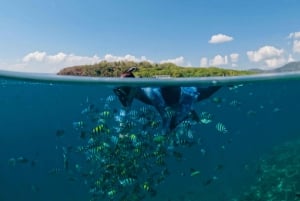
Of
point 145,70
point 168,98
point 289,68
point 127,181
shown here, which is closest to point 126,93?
point 168,98

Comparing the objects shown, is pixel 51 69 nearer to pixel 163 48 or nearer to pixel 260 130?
pixel 163 48

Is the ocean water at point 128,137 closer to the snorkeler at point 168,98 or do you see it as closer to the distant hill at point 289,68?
the snorkeler at point 168,98

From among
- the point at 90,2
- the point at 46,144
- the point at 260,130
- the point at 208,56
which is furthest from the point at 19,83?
the point at 260,130

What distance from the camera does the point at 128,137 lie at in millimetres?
9023

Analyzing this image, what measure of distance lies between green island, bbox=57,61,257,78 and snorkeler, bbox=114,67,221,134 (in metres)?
0.31

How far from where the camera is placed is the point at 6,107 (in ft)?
92.4

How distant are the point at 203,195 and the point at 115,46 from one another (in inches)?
400

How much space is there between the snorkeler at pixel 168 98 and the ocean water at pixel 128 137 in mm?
774

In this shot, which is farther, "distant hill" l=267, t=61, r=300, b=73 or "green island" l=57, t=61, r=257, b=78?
"distant hill" l=267, t=61, r=300, b=73

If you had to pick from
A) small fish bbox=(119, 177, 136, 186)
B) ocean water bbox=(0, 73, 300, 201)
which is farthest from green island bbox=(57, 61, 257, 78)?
small fish bbox=(119, 177, 136, 186)

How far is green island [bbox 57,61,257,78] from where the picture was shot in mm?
13641

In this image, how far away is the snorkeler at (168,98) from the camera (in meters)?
11.8

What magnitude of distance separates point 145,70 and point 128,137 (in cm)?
588

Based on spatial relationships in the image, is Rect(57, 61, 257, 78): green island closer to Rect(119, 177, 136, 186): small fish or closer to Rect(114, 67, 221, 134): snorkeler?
Rect(114, 67, 221, 134): snorkeler
